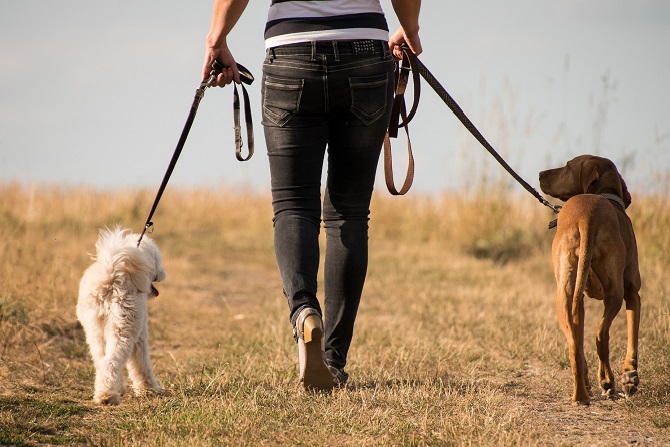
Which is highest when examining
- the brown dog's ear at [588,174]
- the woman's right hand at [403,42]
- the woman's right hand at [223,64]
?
the woman's right hand at [403,42]

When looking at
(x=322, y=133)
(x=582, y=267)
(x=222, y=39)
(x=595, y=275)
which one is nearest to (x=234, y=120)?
(x=222, y=39)

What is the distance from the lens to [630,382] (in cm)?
411

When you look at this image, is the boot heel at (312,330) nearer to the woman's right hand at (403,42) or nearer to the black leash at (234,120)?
the black leash at (234,120)

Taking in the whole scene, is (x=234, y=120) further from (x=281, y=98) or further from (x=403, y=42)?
(x=403, y=42)

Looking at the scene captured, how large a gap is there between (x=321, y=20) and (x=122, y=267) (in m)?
1.67

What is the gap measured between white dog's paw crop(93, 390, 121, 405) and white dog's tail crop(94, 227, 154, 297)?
1.67ft

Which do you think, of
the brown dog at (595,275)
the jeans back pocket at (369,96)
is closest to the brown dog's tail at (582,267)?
the brown dog at (595,275)

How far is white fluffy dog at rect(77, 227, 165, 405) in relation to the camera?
4.13 meters

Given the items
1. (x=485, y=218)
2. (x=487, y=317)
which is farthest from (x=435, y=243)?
(x=487, y=317)

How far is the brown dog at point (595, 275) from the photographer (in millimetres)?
3926

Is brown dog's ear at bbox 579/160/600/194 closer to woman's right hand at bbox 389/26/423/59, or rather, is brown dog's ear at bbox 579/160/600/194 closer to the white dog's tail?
woman's right hand at bbox 389/26/423/59

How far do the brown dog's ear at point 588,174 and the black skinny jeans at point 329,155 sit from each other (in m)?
1.34

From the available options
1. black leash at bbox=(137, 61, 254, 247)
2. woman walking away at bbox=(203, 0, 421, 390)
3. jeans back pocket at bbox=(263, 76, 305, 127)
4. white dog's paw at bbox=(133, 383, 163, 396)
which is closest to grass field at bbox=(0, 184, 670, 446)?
white dog's paw at bbox=(133, 383, 163, 396)

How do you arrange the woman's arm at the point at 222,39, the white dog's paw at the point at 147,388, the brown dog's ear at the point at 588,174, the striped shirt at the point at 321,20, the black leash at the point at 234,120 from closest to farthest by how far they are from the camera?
the striped shirt at the point at 321,20 → the woman's arm at the point at 222,39 → the black leash at the point at 234,120 → the white dog's paw at the point at 147,388 → the brown dog's ear at the point at 588,174
